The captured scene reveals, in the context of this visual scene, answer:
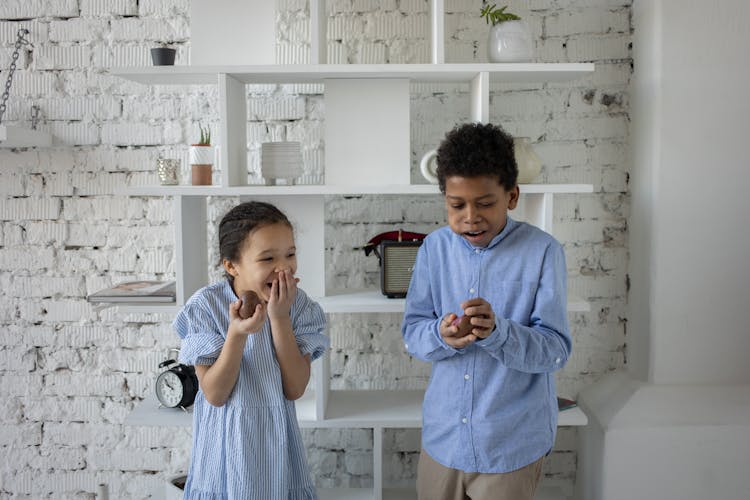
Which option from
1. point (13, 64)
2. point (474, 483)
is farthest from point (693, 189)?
point (13, 64)

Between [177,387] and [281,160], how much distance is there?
0.73m

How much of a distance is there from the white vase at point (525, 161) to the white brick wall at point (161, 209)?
0.37 meters

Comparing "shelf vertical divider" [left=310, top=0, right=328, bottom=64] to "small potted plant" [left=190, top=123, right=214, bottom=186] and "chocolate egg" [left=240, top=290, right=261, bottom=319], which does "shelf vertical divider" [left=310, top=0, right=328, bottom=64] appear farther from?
"chocolate egg" [left=240, top=290, right=261, bottom=319]

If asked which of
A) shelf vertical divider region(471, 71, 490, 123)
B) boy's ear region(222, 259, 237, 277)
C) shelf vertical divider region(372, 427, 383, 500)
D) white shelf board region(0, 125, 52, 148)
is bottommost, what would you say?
shelf vertical divider region(372, 427, 383, 500)

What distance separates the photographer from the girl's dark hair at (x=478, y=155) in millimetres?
1521

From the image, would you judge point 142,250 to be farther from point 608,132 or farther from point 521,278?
point 608,132

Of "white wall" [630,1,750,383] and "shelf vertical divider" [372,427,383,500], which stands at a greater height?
"white wall" [630,1,750,383]

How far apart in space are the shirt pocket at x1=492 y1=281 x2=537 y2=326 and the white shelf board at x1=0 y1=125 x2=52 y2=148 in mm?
1543

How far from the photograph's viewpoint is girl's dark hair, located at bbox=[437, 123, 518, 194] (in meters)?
1.52

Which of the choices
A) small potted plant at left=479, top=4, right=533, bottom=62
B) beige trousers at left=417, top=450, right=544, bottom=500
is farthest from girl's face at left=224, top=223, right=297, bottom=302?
small potted plant at left=479, top=4, right=533, bottom=62

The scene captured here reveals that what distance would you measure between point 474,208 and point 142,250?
1.35m

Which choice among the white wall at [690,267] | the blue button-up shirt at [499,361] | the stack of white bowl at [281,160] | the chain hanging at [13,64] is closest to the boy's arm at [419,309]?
the blue button-up shirt at [499,361]

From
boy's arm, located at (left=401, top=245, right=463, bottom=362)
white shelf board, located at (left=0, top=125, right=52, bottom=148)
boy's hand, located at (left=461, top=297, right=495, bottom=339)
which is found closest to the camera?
boy's hand, located at (left=461, top=297, right=495, bottom=339)

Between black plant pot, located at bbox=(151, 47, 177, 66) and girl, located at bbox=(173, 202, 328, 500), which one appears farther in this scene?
black plant pot, located at bbox=(151, 47, 177, 66)
